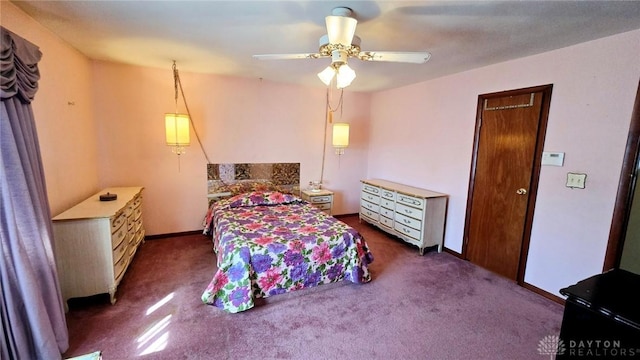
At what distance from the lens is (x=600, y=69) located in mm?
2256

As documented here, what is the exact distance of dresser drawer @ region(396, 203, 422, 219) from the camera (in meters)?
3.56

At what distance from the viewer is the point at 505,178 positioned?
118 inches

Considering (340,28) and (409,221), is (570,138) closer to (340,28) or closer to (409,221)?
(409,221)

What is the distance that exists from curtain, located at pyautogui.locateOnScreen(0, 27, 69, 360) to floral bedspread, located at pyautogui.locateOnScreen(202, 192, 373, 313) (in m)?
0.97

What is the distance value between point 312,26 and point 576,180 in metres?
2.62

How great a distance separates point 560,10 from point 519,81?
115 centimetres

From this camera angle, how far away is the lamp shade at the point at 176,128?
334 centimetres

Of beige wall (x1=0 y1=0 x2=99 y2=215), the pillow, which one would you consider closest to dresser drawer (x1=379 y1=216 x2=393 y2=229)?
the pillow

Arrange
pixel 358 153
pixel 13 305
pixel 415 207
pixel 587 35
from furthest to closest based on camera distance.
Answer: pixel 358 153
pixel 415 207
pixel 587 35
pixel 13 305

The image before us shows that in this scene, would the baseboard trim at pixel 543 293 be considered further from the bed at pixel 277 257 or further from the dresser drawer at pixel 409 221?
the bed at pixel 277 257

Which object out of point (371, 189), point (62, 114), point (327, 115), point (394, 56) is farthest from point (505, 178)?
point (62, 114)

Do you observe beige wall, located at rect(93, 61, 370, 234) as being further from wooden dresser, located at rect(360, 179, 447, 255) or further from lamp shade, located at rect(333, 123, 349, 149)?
wooden dresser, located at rect(360, 179, 447, 255)

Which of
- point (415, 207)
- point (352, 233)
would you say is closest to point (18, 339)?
point (352, 233)

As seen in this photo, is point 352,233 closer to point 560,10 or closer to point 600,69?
point 560,10
